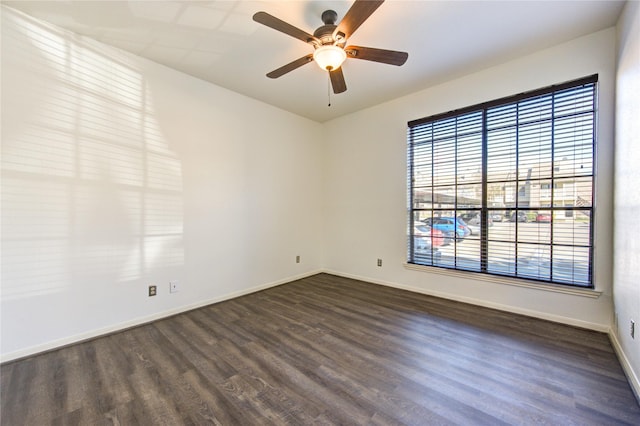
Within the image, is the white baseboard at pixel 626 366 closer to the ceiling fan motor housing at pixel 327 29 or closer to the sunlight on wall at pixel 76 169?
the ceiling fan motor housing at pixel 327 29

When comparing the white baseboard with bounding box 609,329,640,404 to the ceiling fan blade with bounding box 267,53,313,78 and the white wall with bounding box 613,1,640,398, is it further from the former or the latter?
the ceiling fan blade with bounding box 267,53,313,78

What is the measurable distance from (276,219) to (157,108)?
209 centimetres

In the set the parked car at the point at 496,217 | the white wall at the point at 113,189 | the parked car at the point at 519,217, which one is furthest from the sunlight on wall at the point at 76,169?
the parked car at the point at 519,217

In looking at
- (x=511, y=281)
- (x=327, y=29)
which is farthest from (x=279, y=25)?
(x=511, y=281)

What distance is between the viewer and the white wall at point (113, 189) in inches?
84.4

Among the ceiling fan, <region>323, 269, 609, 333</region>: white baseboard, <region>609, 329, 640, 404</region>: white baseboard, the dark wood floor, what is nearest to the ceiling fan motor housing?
the ceiling fan

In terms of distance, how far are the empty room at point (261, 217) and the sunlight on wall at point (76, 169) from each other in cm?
2

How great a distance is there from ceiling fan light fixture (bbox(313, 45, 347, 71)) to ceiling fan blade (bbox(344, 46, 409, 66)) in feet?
0.25

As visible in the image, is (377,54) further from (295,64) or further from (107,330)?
(107,330)

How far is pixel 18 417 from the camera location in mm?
1525

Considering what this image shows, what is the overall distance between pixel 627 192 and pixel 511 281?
1365 millimetres

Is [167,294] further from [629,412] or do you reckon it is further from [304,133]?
[629,412]

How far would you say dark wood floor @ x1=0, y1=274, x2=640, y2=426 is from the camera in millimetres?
1534

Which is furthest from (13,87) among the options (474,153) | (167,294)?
(474,153)
